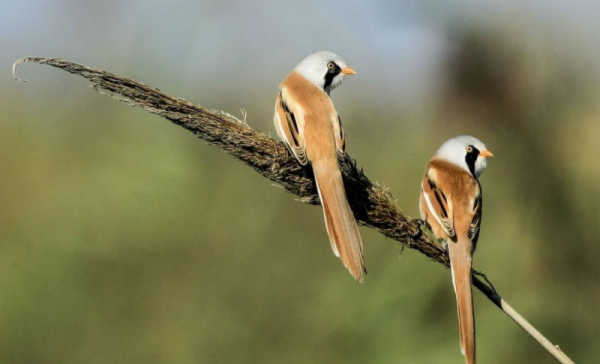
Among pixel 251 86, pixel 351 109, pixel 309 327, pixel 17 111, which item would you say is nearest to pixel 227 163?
pixel 251 86

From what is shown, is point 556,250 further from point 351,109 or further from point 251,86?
point 251,86

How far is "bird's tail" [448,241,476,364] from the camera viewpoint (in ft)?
8.50

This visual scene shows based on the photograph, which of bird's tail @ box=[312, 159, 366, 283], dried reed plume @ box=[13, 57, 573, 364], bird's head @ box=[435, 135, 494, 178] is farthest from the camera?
bird's head @ box=[435, 135, 494, 178]

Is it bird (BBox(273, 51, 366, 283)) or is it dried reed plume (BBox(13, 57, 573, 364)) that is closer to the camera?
dried reed plume (BBox(13, 57, 573, 364))

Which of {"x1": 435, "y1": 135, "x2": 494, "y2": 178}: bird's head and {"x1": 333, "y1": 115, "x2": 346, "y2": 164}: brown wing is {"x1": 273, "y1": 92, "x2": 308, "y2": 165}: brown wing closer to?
{"x1": 333, "y1": 115, "x2": 346, "y2": 164}: brown wing

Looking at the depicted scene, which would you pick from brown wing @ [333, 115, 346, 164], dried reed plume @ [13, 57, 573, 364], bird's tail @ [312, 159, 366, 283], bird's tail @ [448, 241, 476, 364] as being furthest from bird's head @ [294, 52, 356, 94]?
bird's tail @ [448, 241, 476, 364]

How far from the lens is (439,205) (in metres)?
3.03

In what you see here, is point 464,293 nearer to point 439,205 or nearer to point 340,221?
point 439,205

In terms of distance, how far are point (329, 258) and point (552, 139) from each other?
2.25 metres

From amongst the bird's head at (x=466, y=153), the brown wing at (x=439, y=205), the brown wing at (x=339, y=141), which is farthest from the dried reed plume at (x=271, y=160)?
the bird's head at (x=466, y=153)

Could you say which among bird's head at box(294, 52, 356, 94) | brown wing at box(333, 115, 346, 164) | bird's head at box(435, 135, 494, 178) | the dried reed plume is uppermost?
bird's head at box(294, 52, 356, 94)

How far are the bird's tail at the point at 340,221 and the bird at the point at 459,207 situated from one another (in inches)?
18.6

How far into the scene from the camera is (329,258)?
611cm

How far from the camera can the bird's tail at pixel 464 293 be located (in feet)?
8.50
